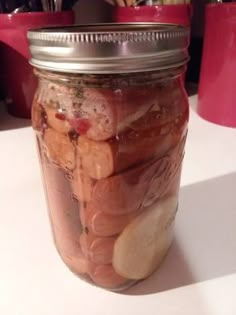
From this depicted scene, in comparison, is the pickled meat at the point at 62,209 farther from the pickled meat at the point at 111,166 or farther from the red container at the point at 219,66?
the red container at the point at 219,66

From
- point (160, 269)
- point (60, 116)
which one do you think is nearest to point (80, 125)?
point (60, 116)

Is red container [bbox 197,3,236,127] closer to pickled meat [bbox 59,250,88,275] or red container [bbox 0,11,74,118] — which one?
red container [bbox 0,11,74,118]

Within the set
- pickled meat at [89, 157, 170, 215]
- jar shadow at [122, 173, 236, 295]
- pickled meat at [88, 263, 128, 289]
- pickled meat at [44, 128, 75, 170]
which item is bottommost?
jar shadow at [122, 173, 236, 295]

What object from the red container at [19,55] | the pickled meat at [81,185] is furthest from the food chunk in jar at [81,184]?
the red container at [19,55]

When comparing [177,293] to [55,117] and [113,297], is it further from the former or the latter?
[55,117]

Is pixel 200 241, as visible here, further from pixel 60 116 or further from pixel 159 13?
pixel 159 13

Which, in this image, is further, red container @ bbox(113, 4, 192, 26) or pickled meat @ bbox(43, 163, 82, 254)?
red container @ bbox(113, 4, 192, 26)

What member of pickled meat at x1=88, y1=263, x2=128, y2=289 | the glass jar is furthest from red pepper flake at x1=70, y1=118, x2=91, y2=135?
pickled meat at x1=88, y1=263, x2=128, y2=289
